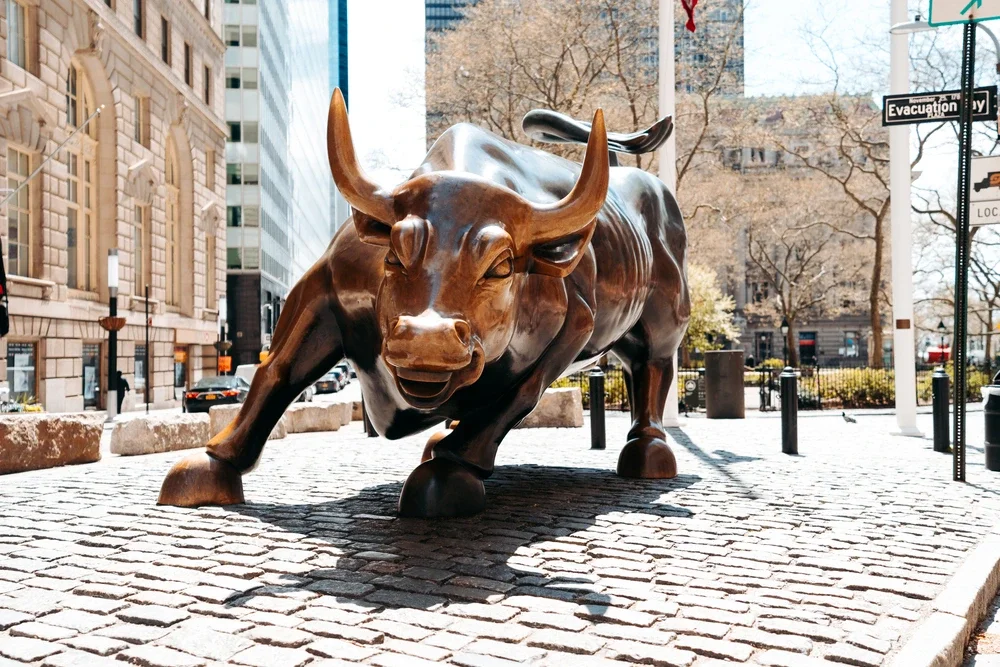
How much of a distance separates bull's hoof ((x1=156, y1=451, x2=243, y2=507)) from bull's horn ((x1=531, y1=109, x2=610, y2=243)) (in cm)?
247

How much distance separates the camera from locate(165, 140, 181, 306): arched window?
34.1 metres

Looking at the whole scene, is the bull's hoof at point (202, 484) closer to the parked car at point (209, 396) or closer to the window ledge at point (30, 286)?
the window ledge at point (30, 286)

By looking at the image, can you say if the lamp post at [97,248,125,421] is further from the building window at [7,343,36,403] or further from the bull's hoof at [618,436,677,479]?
the bull's hoof at [618,436,677,479]

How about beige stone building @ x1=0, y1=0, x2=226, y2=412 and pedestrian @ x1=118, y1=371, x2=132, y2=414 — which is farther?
pedestrian @ x1=118, y1=371, x2=132, y2=414

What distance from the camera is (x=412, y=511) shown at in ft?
16.5

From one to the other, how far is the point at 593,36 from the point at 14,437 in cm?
2015

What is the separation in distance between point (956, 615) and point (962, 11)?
5205mm

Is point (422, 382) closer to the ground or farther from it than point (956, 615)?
farther from it

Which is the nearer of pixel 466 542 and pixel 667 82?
pixel 466 542

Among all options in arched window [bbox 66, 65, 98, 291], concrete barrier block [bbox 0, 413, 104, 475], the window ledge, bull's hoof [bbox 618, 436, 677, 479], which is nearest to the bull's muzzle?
bull's hoof [bbox 618, 436, 677, 479]

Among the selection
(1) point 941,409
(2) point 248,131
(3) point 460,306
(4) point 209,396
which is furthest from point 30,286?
(2) point 248,131

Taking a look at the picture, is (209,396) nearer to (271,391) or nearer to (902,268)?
(902,268)

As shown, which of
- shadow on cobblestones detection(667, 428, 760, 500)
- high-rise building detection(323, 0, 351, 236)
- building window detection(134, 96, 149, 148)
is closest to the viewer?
shadow on cobblestones detection(667, 428, 760, 500)

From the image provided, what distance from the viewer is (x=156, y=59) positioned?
30.8 m
